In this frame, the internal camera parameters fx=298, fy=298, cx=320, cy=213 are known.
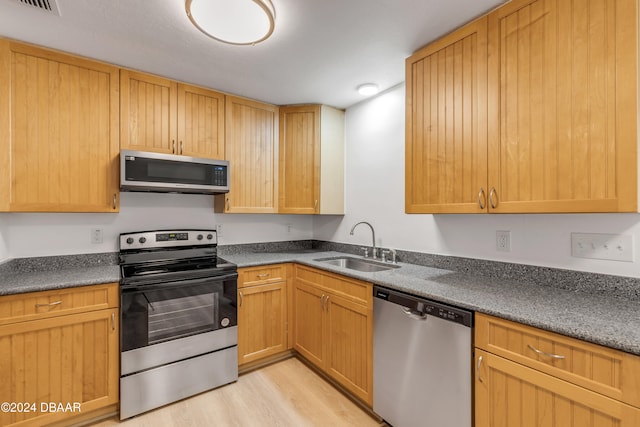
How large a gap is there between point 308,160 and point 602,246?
2173 mm

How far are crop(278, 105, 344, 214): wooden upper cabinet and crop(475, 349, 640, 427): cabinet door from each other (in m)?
1.91

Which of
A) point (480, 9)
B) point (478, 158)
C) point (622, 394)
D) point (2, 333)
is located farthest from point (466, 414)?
point (2, 333)

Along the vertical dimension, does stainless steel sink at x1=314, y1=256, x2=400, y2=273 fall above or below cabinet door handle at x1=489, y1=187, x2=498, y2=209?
below

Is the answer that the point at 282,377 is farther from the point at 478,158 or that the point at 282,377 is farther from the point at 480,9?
the point at 480,9

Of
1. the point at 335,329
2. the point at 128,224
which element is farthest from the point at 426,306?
the point at 128,224

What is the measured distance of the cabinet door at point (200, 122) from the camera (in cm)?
242

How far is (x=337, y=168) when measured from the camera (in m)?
2.99

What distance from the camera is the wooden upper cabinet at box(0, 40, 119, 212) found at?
183 centimetres

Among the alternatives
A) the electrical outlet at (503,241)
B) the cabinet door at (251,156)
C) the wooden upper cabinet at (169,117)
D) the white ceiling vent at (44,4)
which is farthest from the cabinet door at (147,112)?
the electrical outlet at (503,241)

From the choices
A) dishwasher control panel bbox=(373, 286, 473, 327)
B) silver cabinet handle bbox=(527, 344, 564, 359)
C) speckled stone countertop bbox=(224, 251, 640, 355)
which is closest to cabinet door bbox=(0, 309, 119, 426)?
speckled stone countertop bbox=(224, 251, 640, 355)

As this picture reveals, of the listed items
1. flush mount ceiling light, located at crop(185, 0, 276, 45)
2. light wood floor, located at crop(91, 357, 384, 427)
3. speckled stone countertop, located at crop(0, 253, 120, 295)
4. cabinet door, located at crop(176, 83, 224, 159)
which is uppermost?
flush mount ceiling light, located at crop(185, 0, 276, 45)

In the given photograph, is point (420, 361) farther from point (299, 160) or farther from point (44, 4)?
point (44, 4)

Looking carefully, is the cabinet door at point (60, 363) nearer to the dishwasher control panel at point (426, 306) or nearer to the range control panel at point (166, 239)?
the range control panel at point (166, 239)

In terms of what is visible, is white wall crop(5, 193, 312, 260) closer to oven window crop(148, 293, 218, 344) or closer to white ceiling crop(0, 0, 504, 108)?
oven window crop(148, 293, 218, 344)
